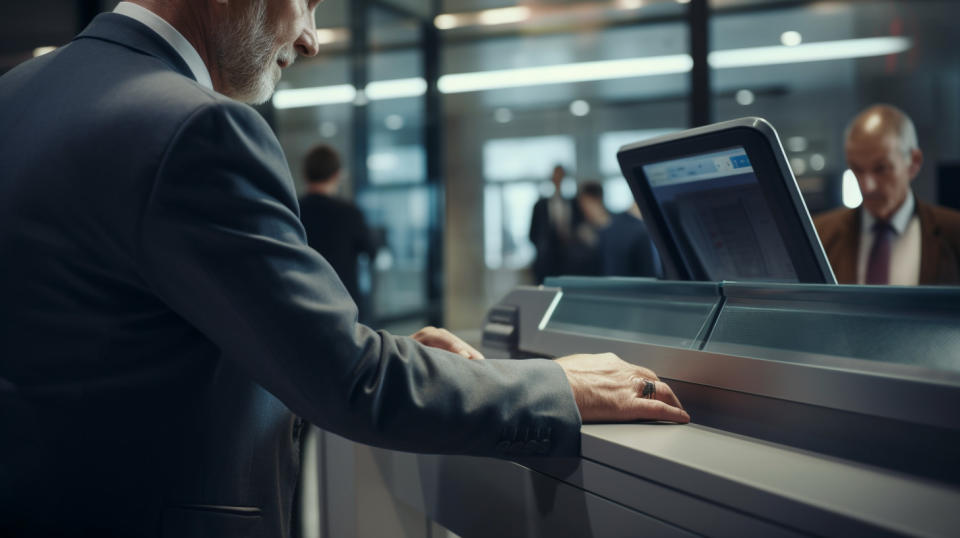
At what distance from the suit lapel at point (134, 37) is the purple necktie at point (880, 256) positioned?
1.90 metres

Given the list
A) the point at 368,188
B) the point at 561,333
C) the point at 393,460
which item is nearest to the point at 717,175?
the point at 561,333

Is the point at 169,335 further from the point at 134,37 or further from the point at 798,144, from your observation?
the point at 798,144

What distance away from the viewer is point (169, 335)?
2.36 feet

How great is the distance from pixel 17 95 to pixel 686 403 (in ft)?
2.72

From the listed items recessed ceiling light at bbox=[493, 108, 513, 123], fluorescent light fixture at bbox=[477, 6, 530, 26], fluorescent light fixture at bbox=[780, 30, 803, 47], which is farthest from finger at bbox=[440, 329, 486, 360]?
recessed ceiling light at bbox=[493, 108, 513, 123]

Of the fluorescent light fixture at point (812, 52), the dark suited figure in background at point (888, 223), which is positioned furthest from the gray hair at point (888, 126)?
the fluorescent light fixture at point (812, 52)

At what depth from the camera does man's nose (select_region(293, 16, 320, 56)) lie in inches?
37.5

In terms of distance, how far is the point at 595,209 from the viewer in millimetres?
5305

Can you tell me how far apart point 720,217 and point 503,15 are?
5.47 metres

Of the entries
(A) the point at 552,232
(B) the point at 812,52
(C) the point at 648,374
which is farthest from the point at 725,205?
(B) the point at 812,52

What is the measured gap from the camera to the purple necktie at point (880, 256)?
6.57ft

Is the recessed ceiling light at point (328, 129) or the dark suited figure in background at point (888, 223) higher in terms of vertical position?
the recessed ceiling light at point (328, 129)

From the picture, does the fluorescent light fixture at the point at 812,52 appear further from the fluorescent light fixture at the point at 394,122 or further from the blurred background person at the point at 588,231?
the fluorescent light fixture at the point at 394,122

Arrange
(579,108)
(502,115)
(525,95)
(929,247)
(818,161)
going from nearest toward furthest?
1. (929,247)
2. (818,161)
3. (579,108)
4. (525,95)
5. (502,115)
